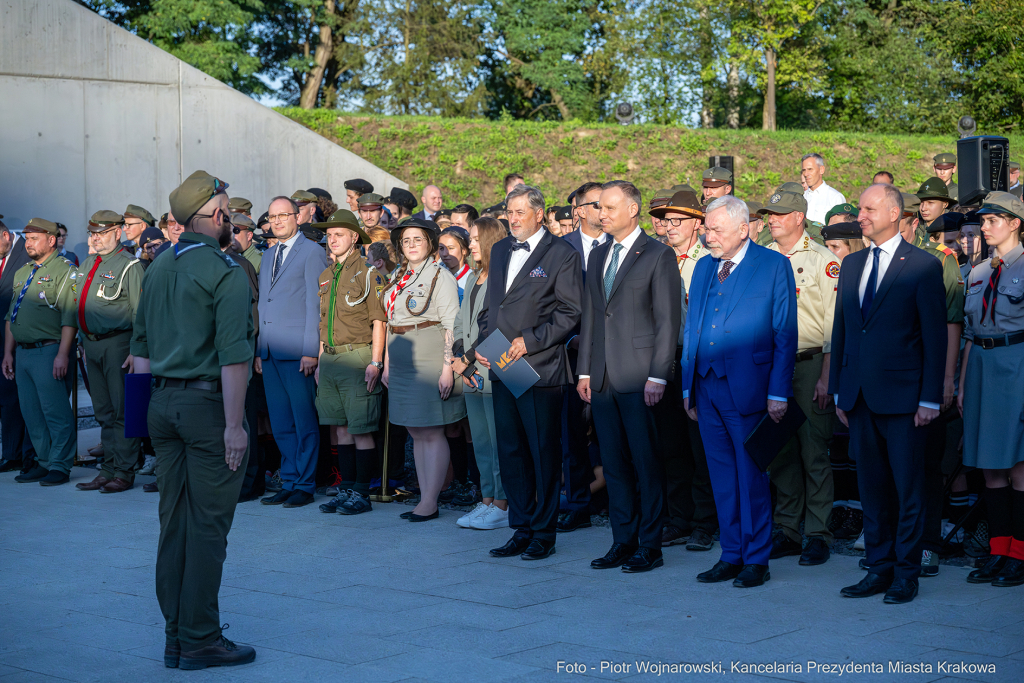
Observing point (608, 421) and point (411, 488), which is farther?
point (411, 488)

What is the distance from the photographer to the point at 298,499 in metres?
7.95

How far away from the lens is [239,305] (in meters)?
4.54

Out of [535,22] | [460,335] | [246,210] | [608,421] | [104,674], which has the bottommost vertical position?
[104,674]

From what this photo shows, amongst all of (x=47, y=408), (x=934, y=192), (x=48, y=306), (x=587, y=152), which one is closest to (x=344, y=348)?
(x=48, y=306)

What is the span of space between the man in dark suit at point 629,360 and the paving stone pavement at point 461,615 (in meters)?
0.32

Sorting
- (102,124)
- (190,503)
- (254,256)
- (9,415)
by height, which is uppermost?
(102,124)

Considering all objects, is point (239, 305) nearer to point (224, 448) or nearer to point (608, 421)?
point (224, 448)

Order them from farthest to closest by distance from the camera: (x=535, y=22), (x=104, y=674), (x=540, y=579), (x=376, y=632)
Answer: (x=535, y=22)
(x=540, y=579)
(x=376, y=632)
(x=104, y=674)

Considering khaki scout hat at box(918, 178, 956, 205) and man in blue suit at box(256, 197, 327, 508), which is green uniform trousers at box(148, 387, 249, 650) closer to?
man in blue suit at box(256, 197, 327, 508)

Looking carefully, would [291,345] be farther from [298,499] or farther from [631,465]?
[631,465]

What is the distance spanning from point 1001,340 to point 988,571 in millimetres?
1246

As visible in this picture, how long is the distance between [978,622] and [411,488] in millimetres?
4782

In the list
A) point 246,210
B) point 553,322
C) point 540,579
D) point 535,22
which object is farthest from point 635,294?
point 535,22

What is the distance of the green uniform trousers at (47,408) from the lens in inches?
355
